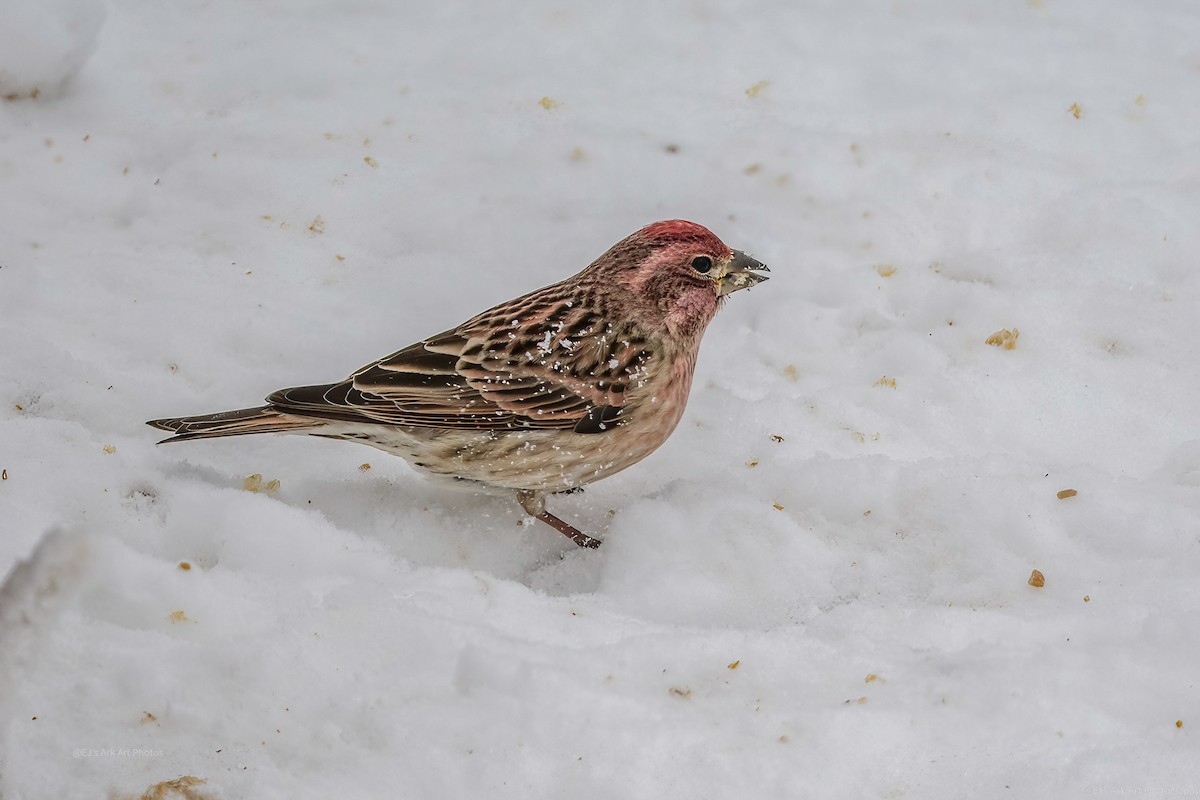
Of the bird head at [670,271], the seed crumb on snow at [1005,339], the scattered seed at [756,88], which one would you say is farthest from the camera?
the scattered seed at [756,88]

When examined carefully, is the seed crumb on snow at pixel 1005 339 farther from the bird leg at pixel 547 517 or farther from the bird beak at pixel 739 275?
the bird leg at pixel 547 517

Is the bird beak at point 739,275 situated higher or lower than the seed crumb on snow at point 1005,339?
higher

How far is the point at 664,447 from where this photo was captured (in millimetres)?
5297

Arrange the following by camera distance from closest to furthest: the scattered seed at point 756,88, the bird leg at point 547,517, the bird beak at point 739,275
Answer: the bird leg at point 547,517 < the bird beak at point 739,275 < the scattered seed at point 756,88

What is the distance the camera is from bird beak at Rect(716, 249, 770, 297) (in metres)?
5.10

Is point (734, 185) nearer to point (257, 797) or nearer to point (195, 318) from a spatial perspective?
point (195, 318)

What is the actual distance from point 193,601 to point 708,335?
8.88 feet

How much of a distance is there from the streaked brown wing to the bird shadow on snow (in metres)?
0.40

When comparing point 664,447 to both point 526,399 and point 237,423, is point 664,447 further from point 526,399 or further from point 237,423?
point 237,423

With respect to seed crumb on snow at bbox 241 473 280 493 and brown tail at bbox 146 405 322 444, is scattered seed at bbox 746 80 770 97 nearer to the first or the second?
brown tail at bbox 146 405 322 444

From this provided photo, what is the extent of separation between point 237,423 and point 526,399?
110cm

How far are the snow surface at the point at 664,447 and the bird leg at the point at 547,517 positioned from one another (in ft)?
0.19

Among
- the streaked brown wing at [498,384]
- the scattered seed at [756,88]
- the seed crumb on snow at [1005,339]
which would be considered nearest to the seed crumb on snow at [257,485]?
the streaked brown wing at [498,384]

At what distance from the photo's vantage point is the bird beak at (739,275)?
16.7ft
